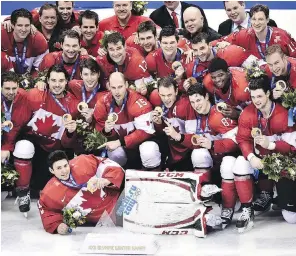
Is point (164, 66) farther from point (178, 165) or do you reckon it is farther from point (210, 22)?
point (210, 22)

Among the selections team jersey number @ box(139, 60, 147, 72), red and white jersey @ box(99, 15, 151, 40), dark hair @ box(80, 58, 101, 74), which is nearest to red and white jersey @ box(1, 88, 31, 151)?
dark hair @ box(80, 58, 101, 74)

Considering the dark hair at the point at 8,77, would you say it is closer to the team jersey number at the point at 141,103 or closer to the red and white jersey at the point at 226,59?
the team jersey number at the point at 141,103

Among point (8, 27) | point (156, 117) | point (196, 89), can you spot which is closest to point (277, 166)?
point (196, 89)

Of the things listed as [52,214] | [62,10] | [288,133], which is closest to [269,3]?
[62,10]

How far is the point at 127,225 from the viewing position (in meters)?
5.78

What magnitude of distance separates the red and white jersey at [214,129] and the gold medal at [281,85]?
1.28 feet

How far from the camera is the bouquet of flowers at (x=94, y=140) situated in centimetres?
602

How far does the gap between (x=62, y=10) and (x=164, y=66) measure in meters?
1.07

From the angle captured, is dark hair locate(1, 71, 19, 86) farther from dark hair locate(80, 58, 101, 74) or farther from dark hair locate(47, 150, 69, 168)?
dark hair locate(47, 150, 69, 168)

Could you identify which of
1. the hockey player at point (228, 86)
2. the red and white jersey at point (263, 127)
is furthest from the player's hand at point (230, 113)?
the red and white jersey at point (263, 127)

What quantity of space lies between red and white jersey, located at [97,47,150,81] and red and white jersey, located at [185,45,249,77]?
31 cm

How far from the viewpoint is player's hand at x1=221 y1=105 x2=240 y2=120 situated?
590 cm

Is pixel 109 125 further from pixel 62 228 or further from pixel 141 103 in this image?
pixel 62 228

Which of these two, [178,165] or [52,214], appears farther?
[178,165]
